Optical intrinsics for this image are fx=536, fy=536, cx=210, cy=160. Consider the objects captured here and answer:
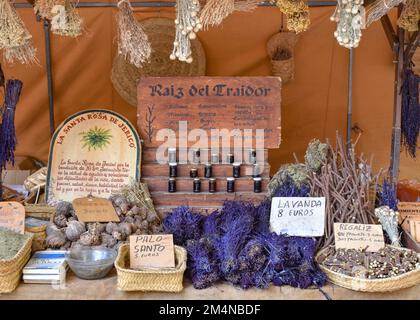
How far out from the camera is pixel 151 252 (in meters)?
2.38

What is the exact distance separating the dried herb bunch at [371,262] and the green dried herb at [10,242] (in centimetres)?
135

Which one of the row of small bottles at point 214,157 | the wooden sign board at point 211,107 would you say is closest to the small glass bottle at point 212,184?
the row of small bottles at point 214,157

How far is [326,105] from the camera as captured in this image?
4.77m

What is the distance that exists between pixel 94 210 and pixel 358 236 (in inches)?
50.8

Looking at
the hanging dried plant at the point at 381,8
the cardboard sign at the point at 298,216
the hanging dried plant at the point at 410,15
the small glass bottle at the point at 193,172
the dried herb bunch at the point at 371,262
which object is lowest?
the dried herb bunch at the point at 371,262

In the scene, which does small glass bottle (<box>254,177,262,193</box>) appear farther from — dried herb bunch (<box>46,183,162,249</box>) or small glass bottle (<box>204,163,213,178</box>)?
dried herb bunch (<box>46,183,162,249</box>)

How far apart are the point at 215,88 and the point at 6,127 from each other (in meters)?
1.18

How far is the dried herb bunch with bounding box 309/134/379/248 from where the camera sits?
265 cm

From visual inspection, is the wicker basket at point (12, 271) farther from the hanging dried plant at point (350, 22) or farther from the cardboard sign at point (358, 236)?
the hanging dried plant at point (350, 22)

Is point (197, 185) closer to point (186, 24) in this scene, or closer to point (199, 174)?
point (199, 174)

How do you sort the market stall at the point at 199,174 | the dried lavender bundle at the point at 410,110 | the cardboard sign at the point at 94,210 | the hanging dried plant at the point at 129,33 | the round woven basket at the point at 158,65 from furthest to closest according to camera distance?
the round woven basket at the point at 158,65 < the dried lavender bundle at the point at 410,110 < the cardboard sign at the point at 94,210 < the hanging dried plant at the point at 129,33 < the market stall at the point at 199,174

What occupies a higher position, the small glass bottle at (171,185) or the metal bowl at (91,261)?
the small glass bottle at (171,185)

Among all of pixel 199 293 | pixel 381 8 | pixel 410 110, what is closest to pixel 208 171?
pixel 199 293

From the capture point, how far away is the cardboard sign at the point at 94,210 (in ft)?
8.68
